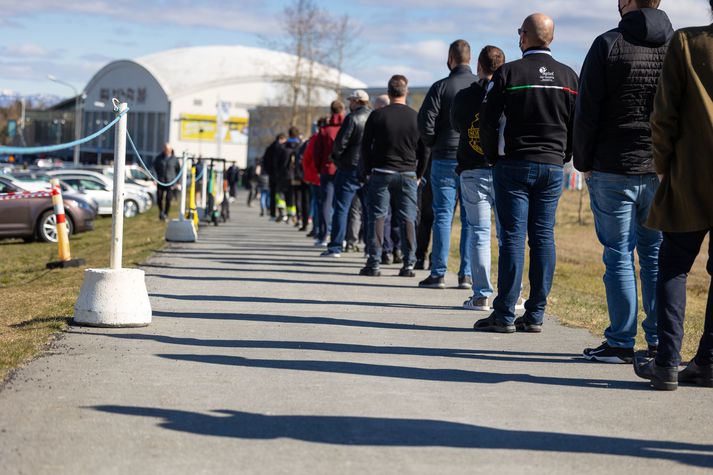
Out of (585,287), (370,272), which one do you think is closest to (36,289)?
(370,272)

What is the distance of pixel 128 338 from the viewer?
24.3 feet

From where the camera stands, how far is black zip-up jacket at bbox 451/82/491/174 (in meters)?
9.47

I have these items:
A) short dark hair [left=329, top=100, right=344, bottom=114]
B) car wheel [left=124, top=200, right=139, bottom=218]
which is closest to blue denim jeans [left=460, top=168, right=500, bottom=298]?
Answer: short dark hair [left=329, top=100, right=344, bottom=114]

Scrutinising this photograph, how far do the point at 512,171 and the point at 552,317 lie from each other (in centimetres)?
169

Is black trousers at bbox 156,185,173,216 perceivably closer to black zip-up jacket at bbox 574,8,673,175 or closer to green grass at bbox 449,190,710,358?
green grass at bbox 449,190,710,358

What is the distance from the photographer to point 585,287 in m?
14.4

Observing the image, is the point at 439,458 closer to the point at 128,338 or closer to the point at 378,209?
the point at 128,338

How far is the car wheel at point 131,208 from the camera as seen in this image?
36.7 metres

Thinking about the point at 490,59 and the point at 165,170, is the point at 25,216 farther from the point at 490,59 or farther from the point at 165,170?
the point at 490,59

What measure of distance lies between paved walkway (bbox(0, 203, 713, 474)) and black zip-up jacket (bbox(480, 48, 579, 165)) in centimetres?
130

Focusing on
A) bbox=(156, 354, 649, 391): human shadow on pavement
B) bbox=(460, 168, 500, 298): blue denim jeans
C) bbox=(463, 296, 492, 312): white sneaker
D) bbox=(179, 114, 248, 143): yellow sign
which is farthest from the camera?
bbox=(179, 114, 248, 143): yellow sign

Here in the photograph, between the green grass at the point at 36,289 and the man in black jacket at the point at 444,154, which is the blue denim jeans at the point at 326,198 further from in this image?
the man in black jacket at the point at 444,154

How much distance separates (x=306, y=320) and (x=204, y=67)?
12086 centimetres

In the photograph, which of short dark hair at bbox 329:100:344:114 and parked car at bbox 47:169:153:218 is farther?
parked car at bbox 47:169:153:218
